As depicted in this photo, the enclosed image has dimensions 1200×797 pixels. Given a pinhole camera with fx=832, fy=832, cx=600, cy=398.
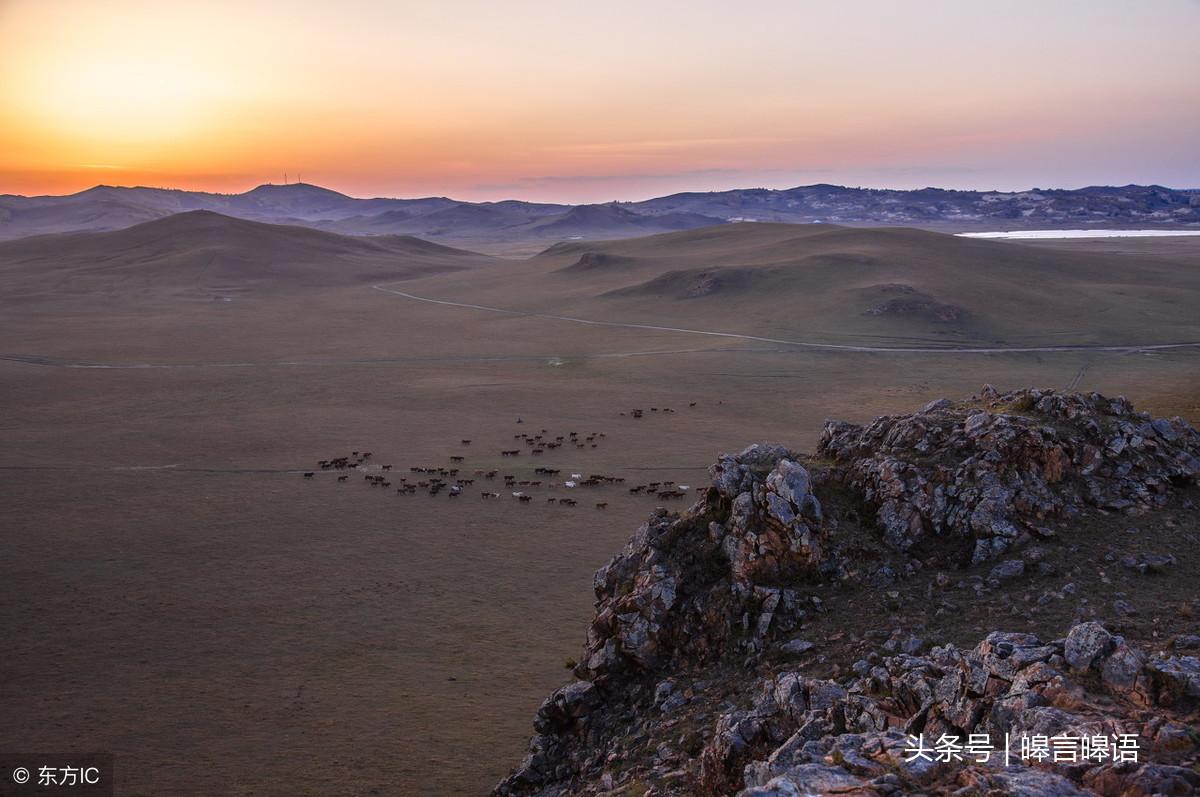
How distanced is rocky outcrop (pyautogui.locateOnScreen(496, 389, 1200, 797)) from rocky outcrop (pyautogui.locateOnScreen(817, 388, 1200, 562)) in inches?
1.4

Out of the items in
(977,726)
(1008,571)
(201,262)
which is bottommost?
(977,726)

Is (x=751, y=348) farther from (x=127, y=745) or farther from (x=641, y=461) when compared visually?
(x=127, y=745)

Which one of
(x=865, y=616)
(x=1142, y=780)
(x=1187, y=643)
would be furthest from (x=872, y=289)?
(x=1142, y=780)

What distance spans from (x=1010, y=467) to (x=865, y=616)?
13.3 feet

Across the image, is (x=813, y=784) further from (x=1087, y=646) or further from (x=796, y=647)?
(x=796, y=647)

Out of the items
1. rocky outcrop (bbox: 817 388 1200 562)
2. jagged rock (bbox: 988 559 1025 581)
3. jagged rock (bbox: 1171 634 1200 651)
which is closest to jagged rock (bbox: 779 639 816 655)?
rocky outcrop (bbox: 817 388 1200 562)

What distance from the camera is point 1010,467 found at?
46.9 feet

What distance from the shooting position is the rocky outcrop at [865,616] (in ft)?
28.8

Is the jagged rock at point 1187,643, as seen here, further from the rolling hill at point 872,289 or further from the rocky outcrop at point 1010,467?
the rolling hill at point 872,289

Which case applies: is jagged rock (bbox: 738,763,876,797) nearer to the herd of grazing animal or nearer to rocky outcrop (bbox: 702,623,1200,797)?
rocky outcrop (bbox: 702,623,1200,797)

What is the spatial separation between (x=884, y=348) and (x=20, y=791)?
62759 millimetres

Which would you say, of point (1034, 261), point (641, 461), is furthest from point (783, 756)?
point (1034, 261)

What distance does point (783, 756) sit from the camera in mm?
9148

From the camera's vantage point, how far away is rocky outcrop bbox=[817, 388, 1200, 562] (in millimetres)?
13859
